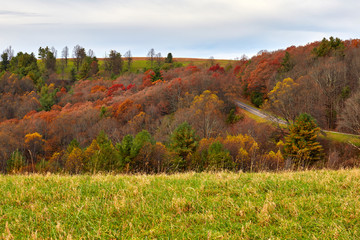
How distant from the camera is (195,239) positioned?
274cm

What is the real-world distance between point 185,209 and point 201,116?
53.0 m

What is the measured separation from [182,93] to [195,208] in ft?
221

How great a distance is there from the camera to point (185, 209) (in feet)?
11.4

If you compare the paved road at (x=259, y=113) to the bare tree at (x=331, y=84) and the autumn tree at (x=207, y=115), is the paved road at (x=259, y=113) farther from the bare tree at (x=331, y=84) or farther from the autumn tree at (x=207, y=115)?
the bare tree at (x=331, y=84)

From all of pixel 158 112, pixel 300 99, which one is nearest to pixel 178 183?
pixel 300 99

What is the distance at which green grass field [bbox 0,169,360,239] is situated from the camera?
2873mm

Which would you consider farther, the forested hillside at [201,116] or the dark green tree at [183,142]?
the dark green tree at [183,142]

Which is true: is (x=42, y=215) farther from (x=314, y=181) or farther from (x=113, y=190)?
(x=314, y=181)

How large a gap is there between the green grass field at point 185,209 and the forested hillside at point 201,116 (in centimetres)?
2405

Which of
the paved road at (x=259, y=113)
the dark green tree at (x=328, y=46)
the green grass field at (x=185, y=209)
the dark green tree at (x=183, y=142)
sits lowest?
the dark green tree at (x=183, y=142)

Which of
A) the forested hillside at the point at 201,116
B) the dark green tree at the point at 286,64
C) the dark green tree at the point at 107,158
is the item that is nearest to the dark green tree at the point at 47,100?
the forested hillside at the point at 201,116

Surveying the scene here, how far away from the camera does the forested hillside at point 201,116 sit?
34938 millimetres

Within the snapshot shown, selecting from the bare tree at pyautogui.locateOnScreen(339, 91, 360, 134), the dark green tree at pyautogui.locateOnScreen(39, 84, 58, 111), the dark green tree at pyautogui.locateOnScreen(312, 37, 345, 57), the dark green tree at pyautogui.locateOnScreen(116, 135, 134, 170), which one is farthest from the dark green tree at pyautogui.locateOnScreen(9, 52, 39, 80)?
the bare tree at pyautogui.locateOnScreen(339, 91, 360, 134)

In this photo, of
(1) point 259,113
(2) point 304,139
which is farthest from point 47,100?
(2) point 304,139
